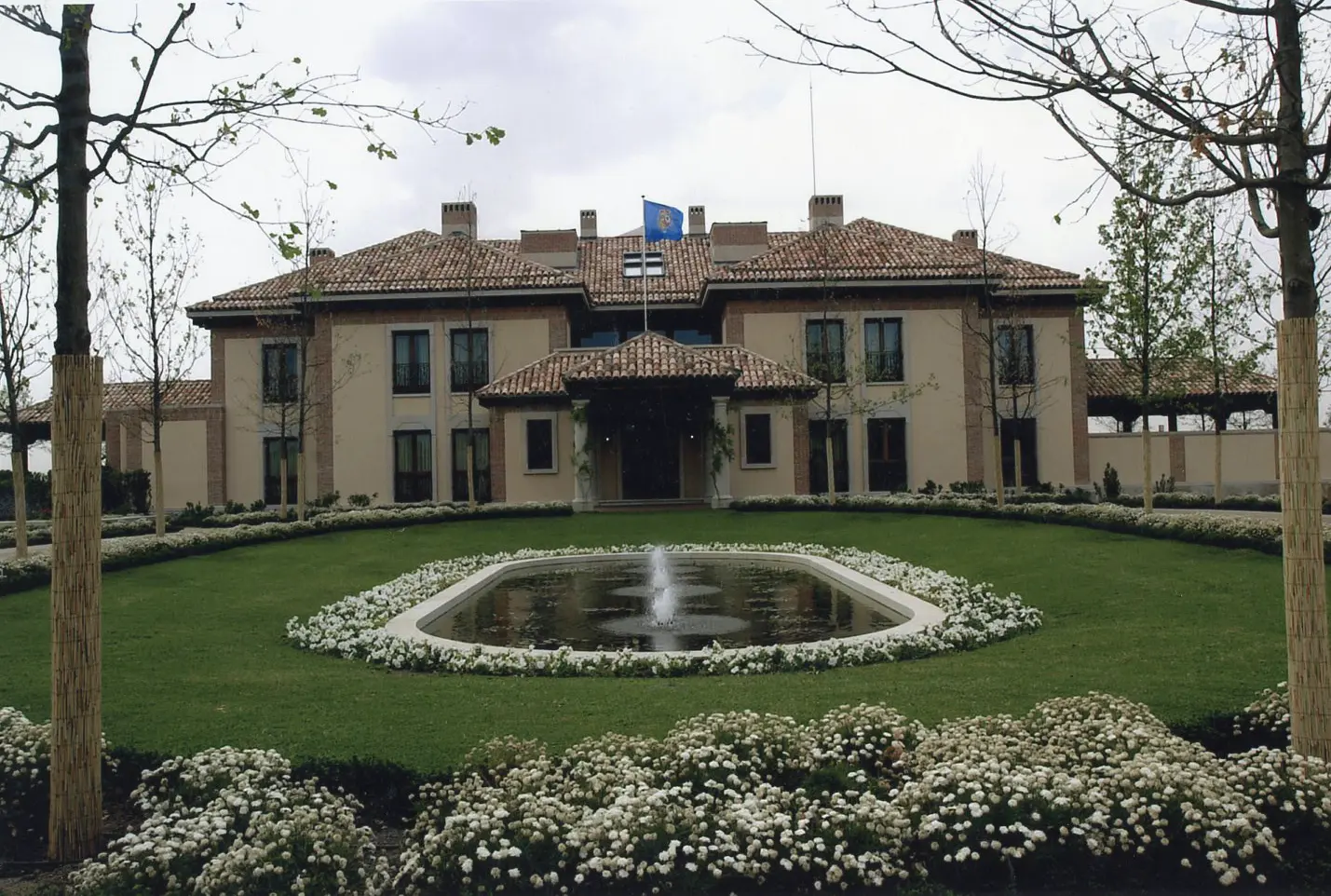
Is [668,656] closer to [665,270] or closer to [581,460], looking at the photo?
[581,460]

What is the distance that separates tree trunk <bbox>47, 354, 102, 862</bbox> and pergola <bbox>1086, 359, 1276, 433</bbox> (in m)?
28.7

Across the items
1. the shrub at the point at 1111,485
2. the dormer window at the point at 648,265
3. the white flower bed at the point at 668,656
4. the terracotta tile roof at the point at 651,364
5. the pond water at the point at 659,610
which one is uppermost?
the dormer window at the point at 648,265

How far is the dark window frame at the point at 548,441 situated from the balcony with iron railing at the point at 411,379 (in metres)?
3.96

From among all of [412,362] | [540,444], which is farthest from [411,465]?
[540,444]

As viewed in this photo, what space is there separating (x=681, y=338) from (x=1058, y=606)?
942 inches

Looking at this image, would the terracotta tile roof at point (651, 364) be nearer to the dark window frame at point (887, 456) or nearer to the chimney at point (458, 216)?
the dark window frame at point (887, 456)

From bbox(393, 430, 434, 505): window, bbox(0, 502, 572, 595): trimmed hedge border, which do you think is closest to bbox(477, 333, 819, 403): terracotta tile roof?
bbox(393, 430, 434, 505): window

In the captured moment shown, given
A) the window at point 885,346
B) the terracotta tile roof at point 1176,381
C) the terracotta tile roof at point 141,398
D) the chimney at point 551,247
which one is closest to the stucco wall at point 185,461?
the terracotta tile roof at point 141,398

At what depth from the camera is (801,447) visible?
3050 cm

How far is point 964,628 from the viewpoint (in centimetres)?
1027

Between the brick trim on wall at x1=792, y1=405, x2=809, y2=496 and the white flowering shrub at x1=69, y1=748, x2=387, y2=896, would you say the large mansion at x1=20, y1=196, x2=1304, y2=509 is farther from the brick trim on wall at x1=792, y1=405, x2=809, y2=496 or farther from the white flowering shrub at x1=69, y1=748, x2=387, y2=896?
the white flowering shrub at x1=69, y1=748, x2=387, y2=896

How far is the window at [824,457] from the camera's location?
31016 mm

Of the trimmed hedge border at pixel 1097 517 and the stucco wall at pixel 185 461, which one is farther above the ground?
the stucco wall at pixel 185 461

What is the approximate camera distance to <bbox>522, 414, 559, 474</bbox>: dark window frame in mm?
30047
